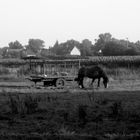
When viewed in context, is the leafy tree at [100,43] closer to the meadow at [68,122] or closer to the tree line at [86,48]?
the tree line at [86,48]

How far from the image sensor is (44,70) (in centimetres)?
2652

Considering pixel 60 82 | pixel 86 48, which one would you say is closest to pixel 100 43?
pixel 86 48

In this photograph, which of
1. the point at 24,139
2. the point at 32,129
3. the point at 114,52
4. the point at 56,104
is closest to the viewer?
the point at 24,139

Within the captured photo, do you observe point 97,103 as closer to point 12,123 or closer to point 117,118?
point 117,118

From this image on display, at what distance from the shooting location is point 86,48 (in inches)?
3711

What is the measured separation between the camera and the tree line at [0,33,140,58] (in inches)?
2884

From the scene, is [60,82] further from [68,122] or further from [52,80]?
[68,122]

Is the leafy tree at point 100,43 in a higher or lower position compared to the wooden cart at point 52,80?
higher

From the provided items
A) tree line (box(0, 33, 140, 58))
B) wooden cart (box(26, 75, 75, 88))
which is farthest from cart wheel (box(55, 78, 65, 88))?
tree line (box(0, 33, 140, 58))

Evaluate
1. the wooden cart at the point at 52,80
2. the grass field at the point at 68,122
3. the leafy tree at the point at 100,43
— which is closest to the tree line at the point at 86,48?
the leafy tree at the point at 100,43

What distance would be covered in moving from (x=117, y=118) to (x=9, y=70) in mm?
32835

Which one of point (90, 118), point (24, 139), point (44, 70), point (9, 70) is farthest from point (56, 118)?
point (9, 70)

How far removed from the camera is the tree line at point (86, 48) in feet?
240

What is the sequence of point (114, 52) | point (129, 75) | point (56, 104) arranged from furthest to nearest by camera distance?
point (114, 52), point (129, 75), point (56, 104)
